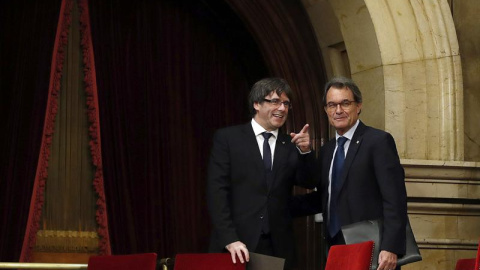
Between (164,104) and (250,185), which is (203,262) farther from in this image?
(164,104)

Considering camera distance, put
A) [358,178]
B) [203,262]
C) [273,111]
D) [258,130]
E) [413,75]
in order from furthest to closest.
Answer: [413,75]
[258,130]
[273,111]
[358,178]
[203,262]

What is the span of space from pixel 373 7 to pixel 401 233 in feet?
6.84

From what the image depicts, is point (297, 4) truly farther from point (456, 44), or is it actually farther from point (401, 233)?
point (401, 233)

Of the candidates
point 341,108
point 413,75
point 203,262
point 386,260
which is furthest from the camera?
point 413,75

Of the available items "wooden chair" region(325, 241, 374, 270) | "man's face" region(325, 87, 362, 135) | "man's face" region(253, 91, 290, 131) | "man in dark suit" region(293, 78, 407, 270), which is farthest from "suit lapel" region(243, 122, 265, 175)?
"wooden chair" region(325, 241, 374, 270)

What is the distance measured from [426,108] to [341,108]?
4.62ft

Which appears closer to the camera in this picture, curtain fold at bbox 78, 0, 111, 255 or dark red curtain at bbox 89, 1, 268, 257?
curtain fold at bbox 78, 0, 111, 255

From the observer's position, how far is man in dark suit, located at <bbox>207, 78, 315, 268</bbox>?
18.5 ft

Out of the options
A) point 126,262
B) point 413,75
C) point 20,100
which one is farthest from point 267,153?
point 20,100

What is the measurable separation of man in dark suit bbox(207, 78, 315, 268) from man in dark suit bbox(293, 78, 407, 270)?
0.19 metres

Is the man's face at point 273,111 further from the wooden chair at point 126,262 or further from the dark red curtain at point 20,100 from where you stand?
the dark red curtain at point 20,100

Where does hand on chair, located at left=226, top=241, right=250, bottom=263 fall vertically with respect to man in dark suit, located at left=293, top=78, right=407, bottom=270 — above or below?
below

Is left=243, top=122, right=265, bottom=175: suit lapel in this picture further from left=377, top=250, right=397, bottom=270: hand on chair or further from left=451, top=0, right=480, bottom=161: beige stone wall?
left=451, top=0, right=480, bottom=161: beige stone wall

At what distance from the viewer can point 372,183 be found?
5.56m
